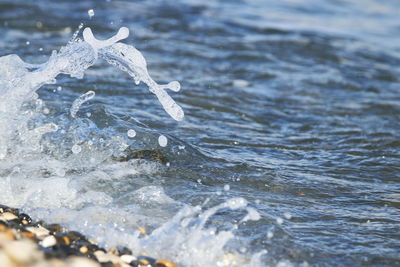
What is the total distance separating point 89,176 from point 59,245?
100cm

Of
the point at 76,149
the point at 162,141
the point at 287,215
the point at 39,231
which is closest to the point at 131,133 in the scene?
the point at 162,141

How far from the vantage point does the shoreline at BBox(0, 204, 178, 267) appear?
9.07ft

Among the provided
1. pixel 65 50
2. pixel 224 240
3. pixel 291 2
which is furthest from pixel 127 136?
pixel 291 2

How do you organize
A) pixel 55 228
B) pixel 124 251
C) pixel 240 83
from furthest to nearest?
pixel 240 83 → pixel 55 228 → pixel 124 251

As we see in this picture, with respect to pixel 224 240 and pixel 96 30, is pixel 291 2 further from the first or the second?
pixel 224 240

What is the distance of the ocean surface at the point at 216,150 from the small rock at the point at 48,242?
0.84ft

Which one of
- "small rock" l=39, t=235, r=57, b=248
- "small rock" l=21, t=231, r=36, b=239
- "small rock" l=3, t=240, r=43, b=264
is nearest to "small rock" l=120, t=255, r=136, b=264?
"small rock" l=39, t=235, r=57, b=248

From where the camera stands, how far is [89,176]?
4.12 meters

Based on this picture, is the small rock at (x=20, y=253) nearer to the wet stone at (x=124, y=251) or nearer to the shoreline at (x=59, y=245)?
the shoreline at (x=59, y=245)

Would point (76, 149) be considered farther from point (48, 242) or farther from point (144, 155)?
point (48, 242)

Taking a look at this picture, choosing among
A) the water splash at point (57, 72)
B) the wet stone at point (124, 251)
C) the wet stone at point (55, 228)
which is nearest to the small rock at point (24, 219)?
the wet stone at point (55, 228)

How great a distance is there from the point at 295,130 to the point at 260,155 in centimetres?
98

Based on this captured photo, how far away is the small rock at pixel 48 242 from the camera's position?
3.14 meters

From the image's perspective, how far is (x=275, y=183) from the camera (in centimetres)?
444
